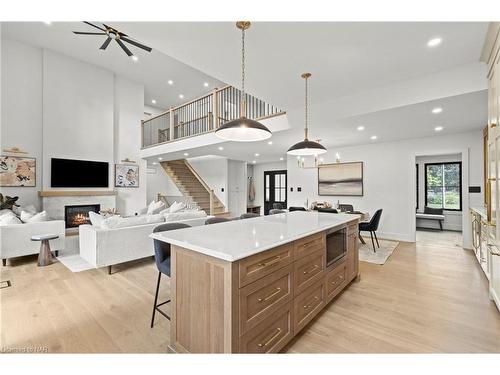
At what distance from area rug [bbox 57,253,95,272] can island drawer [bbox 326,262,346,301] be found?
3.66 metres

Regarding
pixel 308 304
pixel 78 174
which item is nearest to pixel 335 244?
pixel 308 304

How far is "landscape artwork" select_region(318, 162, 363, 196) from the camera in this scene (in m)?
6.37

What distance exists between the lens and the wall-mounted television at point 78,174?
6.07 m

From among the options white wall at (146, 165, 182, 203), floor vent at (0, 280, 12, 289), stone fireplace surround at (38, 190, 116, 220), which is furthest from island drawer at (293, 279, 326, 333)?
white wall at (146, 165, 182, 203)

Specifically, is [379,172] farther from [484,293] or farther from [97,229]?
[97,229]

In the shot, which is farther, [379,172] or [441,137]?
[379,172]

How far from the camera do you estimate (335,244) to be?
8.64 ft

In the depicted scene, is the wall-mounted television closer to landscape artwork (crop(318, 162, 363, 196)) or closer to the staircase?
the staircase

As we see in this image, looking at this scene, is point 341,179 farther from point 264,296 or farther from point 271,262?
point 264,296

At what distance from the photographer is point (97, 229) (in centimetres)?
354
